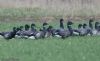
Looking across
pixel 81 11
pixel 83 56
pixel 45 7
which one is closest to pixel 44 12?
pixel 45 7

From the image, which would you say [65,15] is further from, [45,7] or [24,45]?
[24,45]

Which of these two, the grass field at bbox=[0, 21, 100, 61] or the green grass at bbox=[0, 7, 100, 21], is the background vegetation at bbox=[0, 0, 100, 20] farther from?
the grass field at bbox=[0, 21, 100, 61]

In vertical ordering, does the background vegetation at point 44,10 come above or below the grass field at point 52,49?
below

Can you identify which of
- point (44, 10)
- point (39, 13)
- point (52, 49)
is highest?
point (52, 49)

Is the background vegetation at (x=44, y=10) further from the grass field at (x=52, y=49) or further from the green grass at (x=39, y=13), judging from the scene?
the grass field at (x=52, y=49)

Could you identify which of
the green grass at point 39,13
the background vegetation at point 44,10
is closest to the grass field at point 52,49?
the green grass at point 39,13

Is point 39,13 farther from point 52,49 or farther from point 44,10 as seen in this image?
point 52,49

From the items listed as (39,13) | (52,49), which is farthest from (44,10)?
(52,49)

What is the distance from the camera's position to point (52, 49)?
14.9 meters

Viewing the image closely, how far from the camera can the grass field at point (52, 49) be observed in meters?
13.3

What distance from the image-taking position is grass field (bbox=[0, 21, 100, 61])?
13.3 m

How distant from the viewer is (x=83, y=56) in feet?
44.2

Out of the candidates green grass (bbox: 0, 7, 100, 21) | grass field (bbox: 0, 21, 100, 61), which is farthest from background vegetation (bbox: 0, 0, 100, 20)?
grass field (bbox: 0, 21, 100, 61)

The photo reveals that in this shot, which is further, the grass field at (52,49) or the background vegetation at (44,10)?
the background vegetation at (44,10)
